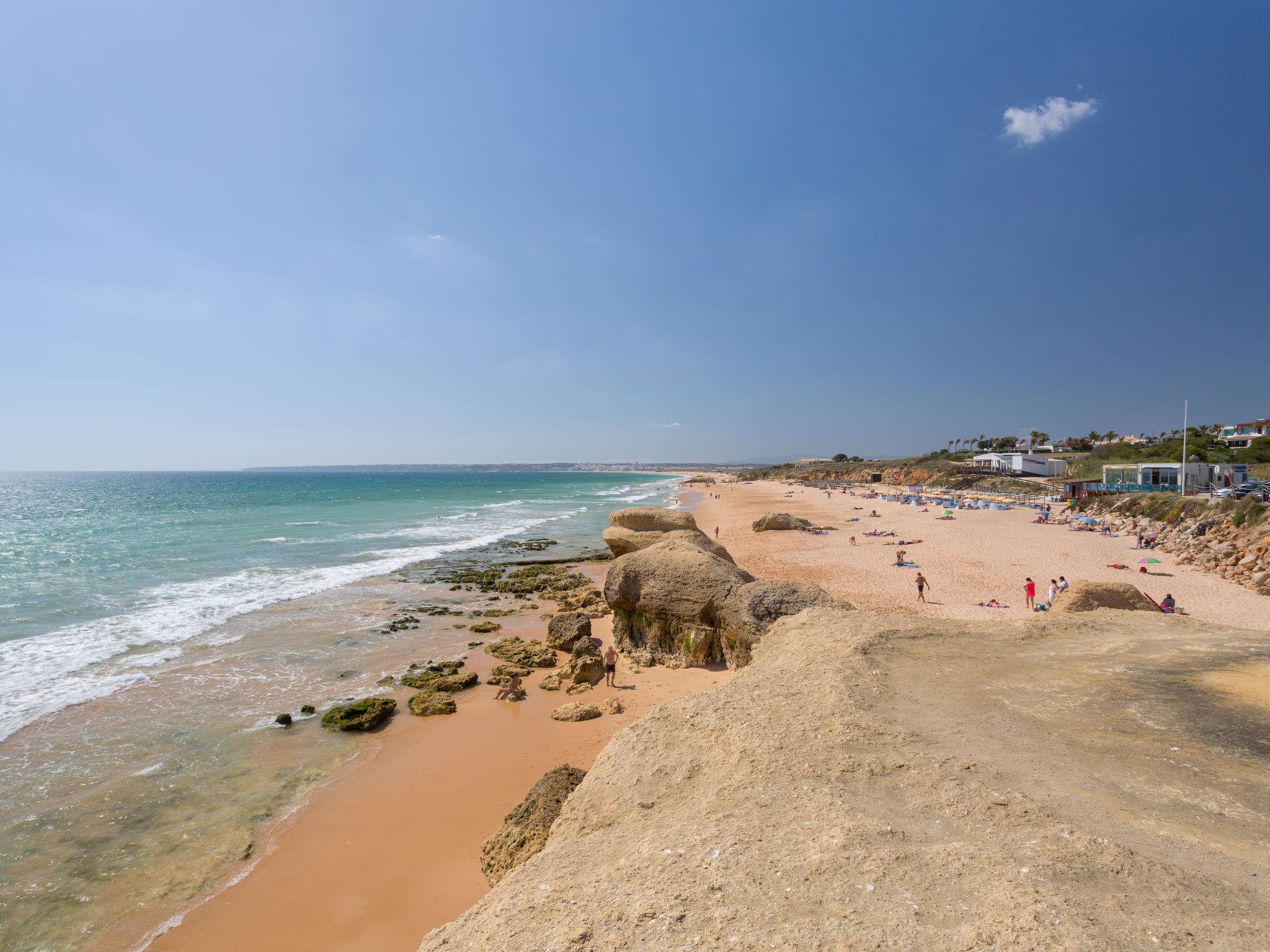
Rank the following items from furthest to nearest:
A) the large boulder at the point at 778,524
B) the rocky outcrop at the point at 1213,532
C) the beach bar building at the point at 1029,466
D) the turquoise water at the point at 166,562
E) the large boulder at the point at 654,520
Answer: the beach bar building at the point at 1029,466 < the large boulder at the point at 778,524 < the rocky outcrop at the point at 1213,532 < the large boulder at the point at 654,520 < the turquoise water at the point at 166,562

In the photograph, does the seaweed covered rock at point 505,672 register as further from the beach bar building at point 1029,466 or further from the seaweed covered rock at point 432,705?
the beach bar building at point 1029,466

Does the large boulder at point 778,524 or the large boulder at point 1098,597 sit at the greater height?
the large boulder at point 1098,597

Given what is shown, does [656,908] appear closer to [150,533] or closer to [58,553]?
[58,553]

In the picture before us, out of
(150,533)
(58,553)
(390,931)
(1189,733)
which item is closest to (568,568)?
A: (390,931)

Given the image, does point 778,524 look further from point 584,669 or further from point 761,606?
point 761,606

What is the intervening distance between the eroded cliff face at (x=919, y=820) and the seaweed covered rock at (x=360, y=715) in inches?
296

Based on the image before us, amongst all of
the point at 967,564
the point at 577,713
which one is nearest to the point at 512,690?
the point at 577,713

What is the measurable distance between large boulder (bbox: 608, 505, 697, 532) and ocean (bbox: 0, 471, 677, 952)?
660cm

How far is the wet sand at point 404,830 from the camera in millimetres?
6754

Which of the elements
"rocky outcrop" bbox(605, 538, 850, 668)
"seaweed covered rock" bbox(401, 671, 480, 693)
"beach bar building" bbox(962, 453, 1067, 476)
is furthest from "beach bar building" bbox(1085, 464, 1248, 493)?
"seaweed covered rock" bbox(401, 671, 480, 693)

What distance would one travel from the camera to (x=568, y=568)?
27.9 meters

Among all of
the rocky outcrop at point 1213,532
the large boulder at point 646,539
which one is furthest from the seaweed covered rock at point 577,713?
the rocky outcrop at point 1213,532

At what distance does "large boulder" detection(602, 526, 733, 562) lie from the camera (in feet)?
55.4

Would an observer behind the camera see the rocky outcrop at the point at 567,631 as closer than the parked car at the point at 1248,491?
Yes
